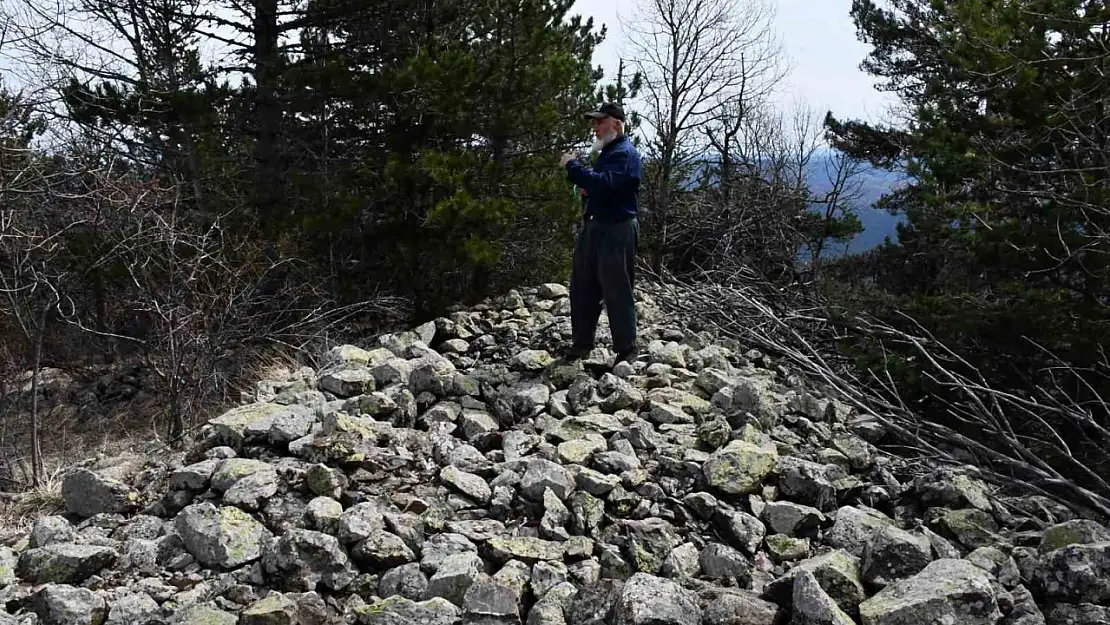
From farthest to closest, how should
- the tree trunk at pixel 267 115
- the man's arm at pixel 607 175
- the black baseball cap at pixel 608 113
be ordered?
1. the tree trunk at pixel 267 115
2. the black baseball cap at pixel 608 113
3. the man's arm at pixel 607 175

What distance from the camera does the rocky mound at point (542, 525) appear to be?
283 cm

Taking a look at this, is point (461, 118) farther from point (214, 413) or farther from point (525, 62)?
point (214, 413)

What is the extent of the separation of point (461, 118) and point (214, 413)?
4265 millimetres

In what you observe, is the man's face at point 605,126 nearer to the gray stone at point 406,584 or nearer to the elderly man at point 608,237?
the elderly man at point 608,237

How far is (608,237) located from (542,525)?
8.80ft

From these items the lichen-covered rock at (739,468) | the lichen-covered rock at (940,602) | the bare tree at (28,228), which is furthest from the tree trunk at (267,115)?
the lichen-covered rock at (940,602)

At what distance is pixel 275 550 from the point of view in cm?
314

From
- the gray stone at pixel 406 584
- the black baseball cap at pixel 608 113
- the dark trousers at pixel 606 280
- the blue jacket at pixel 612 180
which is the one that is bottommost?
the gray stone at pixel 406 584

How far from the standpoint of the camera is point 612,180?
17.5 ft

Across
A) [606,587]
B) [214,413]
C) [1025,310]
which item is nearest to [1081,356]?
[1025,310]

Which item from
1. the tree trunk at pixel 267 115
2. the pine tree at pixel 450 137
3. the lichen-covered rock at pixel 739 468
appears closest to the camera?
the lichen-covered rock at pixel 739 468

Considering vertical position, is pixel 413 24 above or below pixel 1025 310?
above

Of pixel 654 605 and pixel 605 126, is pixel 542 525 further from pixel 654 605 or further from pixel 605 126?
pixel 605 126

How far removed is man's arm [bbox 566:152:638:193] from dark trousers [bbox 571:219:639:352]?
Result: 324 mm
